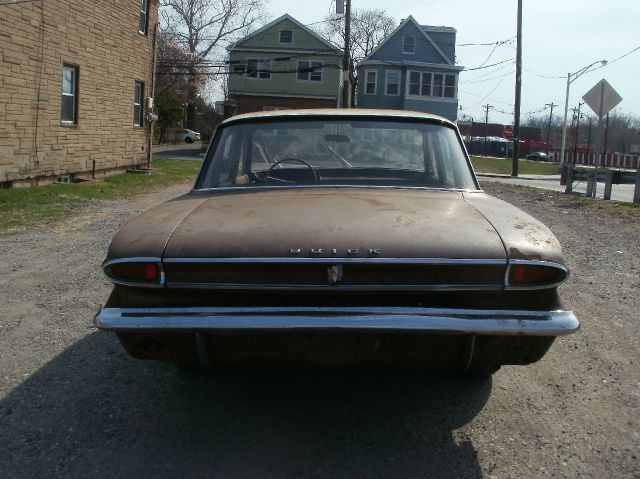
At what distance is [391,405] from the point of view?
3508mm

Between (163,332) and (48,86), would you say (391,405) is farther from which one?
(48,86)

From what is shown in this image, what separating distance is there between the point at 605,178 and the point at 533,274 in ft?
49.5

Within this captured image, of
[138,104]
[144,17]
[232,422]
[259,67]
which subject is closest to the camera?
[232,422]

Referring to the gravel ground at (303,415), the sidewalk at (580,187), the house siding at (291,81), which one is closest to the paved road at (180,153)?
the house siding at (291,81)

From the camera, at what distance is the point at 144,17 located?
20500mm

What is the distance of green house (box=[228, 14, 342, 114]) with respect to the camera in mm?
42812

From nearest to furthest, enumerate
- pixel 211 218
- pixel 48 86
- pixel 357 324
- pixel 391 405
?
pixel 357 324 → pixel 211 218 → pixel 391 405 → pixel 48 86

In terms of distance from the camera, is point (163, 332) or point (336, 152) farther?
point (336, 152)

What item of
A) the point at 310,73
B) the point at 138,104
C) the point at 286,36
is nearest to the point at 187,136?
the point at 286,36

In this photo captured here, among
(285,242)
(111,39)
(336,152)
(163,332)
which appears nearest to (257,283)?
(285,242)

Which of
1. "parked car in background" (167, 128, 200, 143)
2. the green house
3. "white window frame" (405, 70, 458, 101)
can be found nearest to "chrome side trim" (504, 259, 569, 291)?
the green house

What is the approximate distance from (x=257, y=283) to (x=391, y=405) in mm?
1178

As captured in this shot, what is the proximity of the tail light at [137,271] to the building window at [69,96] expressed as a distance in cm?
1352

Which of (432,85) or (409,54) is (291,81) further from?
(432,85)
